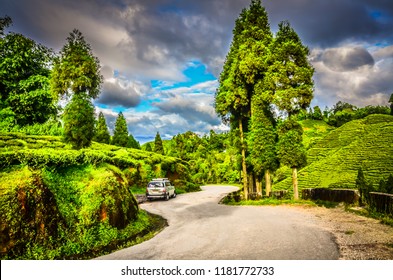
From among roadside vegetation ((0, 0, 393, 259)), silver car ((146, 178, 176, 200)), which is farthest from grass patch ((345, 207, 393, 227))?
silver car ((146, 178, 176, 200))

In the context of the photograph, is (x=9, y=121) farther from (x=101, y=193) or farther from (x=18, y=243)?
(x=18, y=243)

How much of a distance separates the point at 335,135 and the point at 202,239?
40.9 meters

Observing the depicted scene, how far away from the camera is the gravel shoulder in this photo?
557 cm

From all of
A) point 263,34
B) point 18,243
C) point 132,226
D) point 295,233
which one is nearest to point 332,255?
point 295,233

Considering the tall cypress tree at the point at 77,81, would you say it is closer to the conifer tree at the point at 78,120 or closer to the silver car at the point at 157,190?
the conifer tree at the point at 78,120

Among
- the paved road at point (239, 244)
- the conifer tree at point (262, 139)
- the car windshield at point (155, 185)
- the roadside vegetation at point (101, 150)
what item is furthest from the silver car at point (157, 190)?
the paved road at point (239, 244)

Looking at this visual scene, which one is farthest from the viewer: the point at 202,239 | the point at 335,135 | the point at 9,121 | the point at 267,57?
the point at 335,135

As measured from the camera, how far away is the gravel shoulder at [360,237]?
18.3ft

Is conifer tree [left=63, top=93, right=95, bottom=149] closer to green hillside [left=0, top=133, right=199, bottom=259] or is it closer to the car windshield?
green hillside [left=0, top=133, right=199, bottom=259]

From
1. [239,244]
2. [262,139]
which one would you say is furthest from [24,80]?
[262,139]

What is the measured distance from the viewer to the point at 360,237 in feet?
22.7
